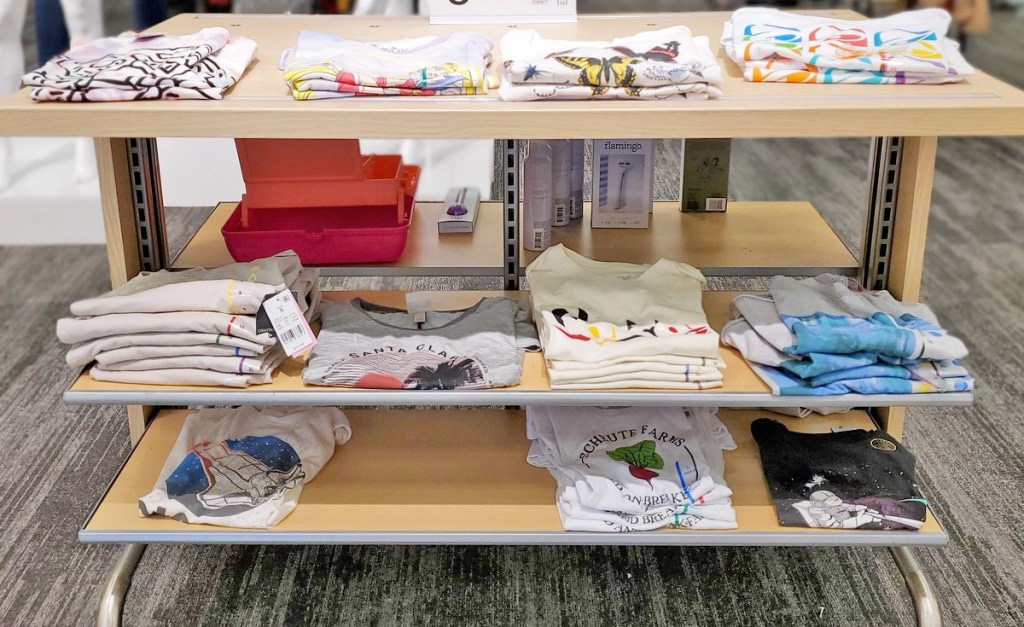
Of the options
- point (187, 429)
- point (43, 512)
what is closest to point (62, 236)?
point (43, 512)

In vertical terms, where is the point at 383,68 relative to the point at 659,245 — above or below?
above

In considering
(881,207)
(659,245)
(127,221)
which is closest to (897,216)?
(881,207)

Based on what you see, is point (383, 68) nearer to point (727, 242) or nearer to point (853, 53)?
point (853, 53)

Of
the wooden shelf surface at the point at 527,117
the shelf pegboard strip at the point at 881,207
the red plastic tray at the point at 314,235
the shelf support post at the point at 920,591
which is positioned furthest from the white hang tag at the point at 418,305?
the shelf support post at the point at 920,591

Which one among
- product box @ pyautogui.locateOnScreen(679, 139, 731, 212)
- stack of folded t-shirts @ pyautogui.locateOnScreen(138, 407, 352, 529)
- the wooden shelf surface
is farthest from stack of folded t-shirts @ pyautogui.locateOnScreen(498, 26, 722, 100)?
stack of folded t-shirts @ pyautogui.locateOnScreen(138, 407, 352, 529)

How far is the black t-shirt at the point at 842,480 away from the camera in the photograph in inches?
68.5

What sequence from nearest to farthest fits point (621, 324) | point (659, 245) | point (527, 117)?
point (527, 117) → point (621, 324) → point (659, 245)

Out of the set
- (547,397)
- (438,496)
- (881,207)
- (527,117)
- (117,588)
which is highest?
(527,117)

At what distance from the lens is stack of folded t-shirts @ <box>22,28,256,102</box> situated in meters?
1.52

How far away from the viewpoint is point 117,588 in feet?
6.01

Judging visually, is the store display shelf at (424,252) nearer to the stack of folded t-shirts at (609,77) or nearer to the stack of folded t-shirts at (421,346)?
the stack of folded t-shirts at (421,346)

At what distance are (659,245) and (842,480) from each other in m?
0.61

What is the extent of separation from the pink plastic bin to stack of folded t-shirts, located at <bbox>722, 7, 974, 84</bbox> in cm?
76

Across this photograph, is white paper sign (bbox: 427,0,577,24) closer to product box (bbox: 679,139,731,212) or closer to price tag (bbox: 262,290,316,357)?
product box (bbox: 679,139,731,212)
